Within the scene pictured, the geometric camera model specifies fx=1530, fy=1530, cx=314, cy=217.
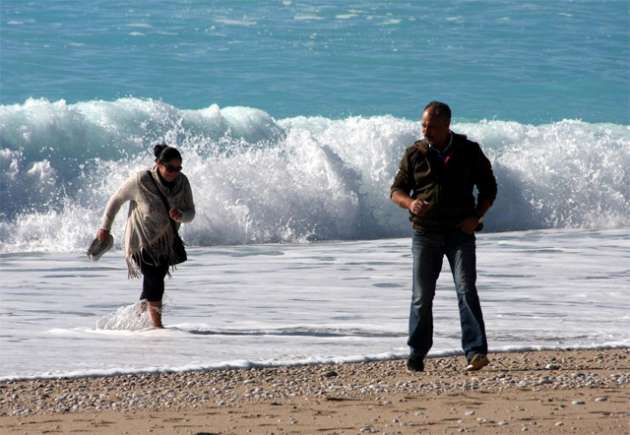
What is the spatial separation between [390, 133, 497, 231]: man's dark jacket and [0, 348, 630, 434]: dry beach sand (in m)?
0.93

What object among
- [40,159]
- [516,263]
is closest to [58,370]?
[516,263]

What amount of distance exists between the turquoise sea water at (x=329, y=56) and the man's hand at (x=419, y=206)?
2088 centimetres

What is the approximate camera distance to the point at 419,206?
27.7 feet

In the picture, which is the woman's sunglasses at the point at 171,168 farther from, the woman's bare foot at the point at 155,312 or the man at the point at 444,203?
the man at the point at 444,203

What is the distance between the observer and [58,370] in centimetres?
898

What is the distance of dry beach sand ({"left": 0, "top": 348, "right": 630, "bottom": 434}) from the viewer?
7.39 metres

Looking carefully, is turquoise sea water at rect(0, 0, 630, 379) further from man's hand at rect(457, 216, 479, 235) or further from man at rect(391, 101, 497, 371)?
man's hand at rect(457, 216, 479, 235)

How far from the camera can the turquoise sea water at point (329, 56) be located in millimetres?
30516

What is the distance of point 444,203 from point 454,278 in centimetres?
48

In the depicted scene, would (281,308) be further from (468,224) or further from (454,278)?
(468,224)

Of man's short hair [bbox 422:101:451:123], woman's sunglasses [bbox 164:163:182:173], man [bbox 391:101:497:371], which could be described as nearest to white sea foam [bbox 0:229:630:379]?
man [bbox 391:101:497:371]

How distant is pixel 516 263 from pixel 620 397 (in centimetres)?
657

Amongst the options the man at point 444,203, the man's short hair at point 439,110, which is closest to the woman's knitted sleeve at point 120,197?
the man at point 444,203

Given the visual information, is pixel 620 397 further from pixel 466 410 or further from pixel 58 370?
pixel 58 370
